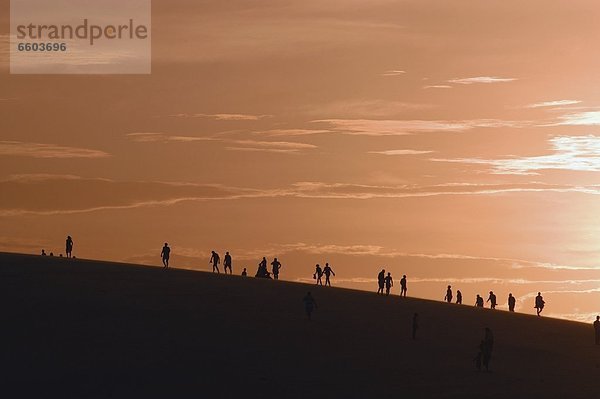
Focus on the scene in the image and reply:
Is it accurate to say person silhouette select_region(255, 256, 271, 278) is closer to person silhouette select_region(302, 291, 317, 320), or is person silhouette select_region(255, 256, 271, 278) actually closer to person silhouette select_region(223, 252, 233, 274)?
person silhouette select_region(223, 252, 233, 274)

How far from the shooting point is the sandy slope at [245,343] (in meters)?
36.9

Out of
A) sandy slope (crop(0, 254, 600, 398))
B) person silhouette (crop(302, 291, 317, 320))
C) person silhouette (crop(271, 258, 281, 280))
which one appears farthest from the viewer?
person silhouette (crop(271, 258, 281, 280))

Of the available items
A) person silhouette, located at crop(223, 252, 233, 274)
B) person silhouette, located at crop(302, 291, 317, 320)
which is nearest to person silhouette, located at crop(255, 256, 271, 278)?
person silhouette, located at crop(223, 252, 233, 274)

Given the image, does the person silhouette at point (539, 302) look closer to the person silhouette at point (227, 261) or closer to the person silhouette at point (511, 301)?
the person silhouette at point (511, 301)

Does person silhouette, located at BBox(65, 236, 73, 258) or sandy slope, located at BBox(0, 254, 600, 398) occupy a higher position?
person silhouette, located at BBox(65, 236, 73, 258)

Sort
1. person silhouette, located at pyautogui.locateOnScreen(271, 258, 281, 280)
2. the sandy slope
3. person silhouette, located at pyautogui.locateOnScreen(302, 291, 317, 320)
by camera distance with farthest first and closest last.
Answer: person silhouette, located at pyautogui.locateOnScreen(271, 258, 281, 280) < person silhouette, located at pyautogui.locateOnScreen(302, 291, 317, 320) < the sandy slope

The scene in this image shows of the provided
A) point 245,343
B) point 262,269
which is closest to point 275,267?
point 262,269

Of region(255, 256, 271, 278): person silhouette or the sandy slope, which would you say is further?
region(255, 256, 271, 278): person silhouette

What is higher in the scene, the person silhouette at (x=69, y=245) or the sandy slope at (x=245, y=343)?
the person silhouette at (x=69, y=245)

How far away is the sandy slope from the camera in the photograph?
3688 cm

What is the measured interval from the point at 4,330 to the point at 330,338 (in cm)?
1108

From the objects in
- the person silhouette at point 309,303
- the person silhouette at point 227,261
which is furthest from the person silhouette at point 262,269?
the person silhouette at point 309,303

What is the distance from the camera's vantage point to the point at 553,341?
1993 inches

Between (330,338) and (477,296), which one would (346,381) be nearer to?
(330,338)
